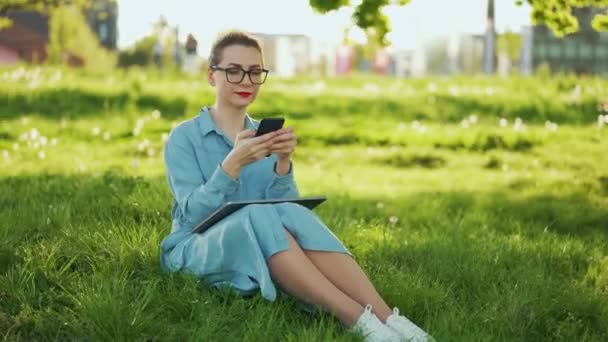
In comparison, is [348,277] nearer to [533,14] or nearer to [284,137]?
[284,137]

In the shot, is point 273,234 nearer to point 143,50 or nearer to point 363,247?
point 363,247

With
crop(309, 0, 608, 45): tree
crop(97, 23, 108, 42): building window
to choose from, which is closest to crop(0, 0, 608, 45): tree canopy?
crop(309, 0, 608, 45): tree

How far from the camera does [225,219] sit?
3.94 metres

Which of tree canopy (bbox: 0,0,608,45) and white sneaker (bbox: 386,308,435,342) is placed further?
tree canopy (bbox: 0,0,608,45)

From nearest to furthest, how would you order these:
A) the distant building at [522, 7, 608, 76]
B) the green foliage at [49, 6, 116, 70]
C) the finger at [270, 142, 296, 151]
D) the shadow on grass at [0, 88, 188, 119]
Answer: the finger at [270, 142, 296, 151], the shadow on grass at [0, 88, 188, 119], the green foliage at [49, 6, 116, 70], the distant building at [522, 7, 608, 76]

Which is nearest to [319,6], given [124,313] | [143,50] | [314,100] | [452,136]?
[124,313]

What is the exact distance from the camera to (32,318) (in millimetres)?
3828

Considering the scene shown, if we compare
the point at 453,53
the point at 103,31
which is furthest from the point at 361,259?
the point at 453,53

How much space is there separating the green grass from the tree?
134cm

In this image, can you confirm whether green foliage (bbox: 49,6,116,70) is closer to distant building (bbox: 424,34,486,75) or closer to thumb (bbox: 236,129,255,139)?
thumb (bbox: 236,129,255,139)

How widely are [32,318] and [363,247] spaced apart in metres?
2.04

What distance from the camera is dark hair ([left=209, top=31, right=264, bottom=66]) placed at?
422 centimetres

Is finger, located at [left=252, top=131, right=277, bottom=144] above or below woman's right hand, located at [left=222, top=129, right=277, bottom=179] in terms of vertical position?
above

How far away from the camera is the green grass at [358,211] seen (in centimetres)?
394
